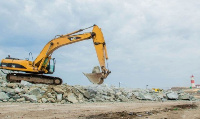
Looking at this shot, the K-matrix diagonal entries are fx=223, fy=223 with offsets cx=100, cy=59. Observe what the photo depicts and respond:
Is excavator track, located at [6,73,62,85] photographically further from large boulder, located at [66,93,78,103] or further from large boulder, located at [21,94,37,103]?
large boulder, located at [21,94,37,103]

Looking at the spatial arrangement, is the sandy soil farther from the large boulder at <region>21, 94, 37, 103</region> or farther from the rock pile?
the rock pile

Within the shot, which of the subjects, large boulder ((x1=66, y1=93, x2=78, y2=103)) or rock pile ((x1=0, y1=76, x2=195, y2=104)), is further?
large boulder ((x1=66, y1=93, x2=78, y2=103))

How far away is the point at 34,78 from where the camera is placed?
61.4ft

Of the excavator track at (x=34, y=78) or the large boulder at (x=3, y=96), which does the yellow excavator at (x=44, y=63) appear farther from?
the large boulder at (x=3, y=96)

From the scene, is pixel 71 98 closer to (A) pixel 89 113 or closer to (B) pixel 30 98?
(B) pixel 30 98

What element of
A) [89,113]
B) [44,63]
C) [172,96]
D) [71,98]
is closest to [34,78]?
[44,63]

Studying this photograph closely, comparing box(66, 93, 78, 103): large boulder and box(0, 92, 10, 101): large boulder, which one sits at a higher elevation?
box(0, 92, 10, 101): large boulder

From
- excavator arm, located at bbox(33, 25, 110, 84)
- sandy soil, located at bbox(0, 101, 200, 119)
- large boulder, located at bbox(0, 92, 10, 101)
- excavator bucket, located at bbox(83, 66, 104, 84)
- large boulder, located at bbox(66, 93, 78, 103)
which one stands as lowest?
sandy soil, located at bbox(0, 101, 200, 119)

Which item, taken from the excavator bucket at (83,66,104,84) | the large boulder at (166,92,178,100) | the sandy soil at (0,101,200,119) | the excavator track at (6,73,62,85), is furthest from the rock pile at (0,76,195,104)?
the sandy soil at (0,101,200,119)

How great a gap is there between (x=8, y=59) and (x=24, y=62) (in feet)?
4.35

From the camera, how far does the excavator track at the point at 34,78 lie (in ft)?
60.0

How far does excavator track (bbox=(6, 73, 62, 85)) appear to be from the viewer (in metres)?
18.3

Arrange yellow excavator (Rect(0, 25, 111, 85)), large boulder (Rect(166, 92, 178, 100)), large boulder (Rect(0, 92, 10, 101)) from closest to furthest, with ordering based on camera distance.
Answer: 1. large boulder (Rect(0, 92, 10, 101))
2. yellow excavator (Rect(0, 25, 111, 85))
3. large boulder (Rect(166, 92, 178, 100))

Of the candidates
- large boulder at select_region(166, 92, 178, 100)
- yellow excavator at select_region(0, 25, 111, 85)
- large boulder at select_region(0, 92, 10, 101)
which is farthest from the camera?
large boulder at select_region(166, 92, 178, 100)
